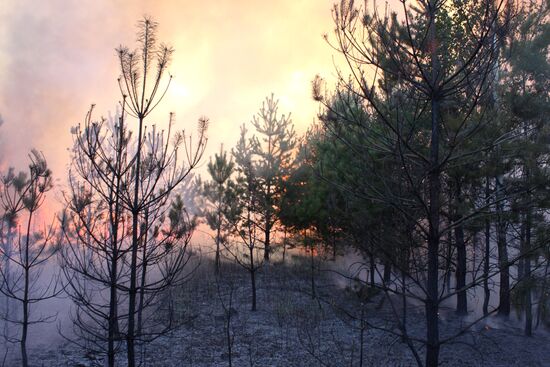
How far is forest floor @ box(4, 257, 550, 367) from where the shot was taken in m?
11.6

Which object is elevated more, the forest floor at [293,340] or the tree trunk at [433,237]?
the tree trunk at [433,237]

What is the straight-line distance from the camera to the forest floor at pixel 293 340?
37.9 ft

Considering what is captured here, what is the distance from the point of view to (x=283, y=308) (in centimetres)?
1717

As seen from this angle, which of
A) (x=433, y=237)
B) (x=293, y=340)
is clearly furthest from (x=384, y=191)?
(x=293, y=340)

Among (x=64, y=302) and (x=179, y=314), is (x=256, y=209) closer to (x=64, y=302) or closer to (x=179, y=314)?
(x=179, y=314)

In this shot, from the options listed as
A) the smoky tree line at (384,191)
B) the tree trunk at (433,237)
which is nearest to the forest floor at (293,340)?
the smoky tree line at (384,191)

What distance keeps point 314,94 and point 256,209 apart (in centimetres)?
1971

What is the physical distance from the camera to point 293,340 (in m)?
13.5

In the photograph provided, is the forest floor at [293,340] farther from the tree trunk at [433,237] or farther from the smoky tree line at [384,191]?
the tree trunk at [433,237]

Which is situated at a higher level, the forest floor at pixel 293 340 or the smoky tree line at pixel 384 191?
the smoky tree line at pixel 384 191

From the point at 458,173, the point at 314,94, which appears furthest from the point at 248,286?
the point at 314,94

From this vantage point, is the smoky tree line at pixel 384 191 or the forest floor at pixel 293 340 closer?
the smoky tree line at pixel 384 191

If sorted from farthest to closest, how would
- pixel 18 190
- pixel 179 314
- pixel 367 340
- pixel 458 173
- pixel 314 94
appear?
pixel 179 314 → pixel 367 340 → pixel 458 173 → pixel 18 190 → pixel 314 94

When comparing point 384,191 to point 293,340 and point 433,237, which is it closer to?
point 433,237
